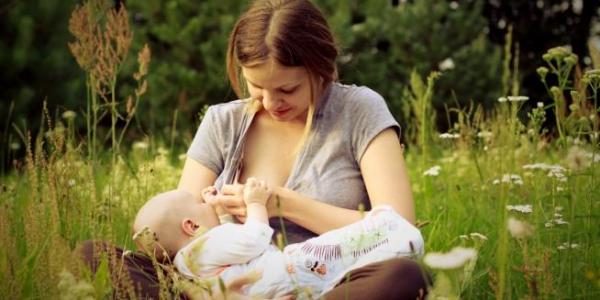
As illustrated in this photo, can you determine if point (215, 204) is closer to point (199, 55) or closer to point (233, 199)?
point (233, 199)

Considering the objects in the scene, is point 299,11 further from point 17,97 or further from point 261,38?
point 17,97

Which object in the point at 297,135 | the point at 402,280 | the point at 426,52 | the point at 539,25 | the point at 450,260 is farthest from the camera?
the point at 539,25

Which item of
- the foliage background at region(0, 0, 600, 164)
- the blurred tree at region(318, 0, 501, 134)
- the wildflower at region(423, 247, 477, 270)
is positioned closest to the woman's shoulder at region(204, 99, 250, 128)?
the wildflower at region(423, 247, 477, 270)

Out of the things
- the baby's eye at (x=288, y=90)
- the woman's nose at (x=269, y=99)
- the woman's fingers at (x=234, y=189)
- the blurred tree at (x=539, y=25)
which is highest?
the baby's eye at (x=288, y=90)

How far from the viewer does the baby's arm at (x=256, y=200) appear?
2.41 meters

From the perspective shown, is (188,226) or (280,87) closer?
(188,226)

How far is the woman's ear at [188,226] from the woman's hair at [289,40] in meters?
0.50

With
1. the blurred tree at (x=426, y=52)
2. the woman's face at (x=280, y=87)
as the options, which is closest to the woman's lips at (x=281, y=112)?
the woman's face at (x=280, y=87)

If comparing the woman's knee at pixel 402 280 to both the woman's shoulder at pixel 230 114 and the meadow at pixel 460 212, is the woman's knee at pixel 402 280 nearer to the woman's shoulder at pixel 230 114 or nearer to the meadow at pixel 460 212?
the meadow at pixel 460 212

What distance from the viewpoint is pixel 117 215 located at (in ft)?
11.0

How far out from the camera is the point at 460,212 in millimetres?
3537

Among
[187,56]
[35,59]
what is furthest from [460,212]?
[187,56]

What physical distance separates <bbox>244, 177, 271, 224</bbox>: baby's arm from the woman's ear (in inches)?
7.0

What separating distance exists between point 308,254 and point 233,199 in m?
0.32
